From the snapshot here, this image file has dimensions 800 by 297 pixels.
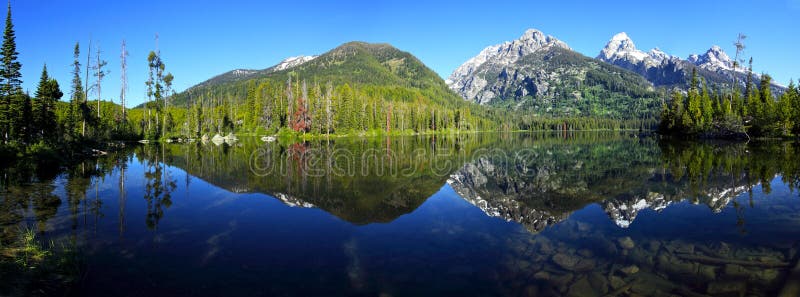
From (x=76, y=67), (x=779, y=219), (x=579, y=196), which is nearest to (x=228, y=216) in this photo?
(x=579, y=196)

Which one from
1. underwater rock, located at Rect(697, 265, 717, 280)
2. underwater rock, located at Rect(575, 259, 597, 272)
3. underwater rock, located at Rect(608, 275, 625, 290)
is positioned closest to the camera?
underwater rock, located at Rect(608, 275, 625, 290)

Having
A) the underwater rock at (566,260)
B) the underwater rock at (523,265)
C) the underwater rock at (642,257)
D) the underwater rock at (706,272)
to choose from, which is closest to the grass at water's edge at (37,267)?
the underwater rock at (523,265)

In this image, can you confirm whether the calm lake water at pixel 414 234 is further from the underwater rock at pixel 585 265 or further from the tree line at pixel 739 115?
the tree line at pixel 739 115

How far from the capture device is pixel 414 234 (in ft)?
42.4

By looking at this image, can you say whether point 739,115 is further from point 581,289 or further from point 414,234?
point 581,289

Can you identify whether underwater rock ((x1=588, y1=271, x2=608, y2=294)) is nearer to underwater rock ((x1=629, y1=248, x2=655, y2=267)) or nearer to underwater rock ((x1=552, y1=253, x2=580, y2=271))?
underwater rock ((x1=552, y1=253, x2=580, y2=271))

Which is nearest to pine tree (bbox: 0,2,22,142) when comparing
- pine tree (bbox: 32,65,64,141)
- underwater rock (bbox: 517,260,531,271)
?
pine tree (bbox: 32,65,64,141)

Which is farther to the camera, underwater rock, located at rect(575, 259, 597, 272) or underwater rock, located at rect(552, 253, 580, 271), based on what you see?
underwater rock, located at rect(552, 253, 580, 271)

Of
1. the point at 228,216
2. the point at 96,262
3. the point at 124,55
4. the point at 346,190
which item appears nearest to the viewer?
the point at 96,262

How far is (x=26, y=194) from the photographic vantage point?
18000 mm

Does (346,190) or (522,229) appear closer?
(522,229)

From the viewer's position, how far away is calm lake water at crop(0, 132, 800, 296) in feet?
28.0

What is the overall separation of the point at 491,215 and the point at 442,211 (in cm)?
214

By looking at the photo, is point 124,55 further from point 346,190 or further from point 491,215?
point 491,215
